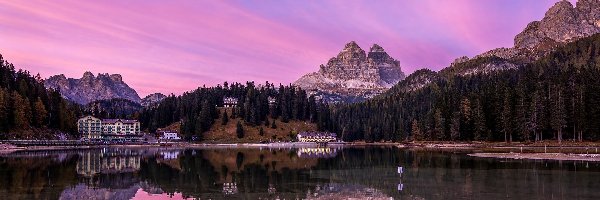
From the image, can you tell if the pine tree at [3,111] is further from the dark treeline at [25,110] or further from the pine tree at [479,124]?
the pine tree at [479,124]

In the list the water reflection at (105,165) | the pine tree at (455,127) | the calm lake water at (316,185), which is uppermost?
the pine tree at (455,127)

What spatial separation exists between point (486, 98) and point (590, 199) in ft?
424

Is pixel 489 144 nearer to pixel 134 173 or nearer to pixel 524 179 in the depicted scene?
pixel 524 179

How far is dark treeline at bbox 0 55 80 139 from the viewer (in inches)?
6284

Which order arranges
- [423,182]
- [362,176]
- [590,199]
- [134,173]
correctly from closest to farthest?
[590,199] < [423,182] < [362,176] < [134,173]

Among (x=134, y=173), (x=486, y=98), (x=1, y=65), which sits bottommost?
(x=134, y=173)

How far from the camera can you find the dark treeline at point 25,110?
160m

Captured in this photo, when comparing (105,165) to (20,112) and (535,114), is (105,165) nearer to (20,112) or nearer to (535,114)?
(20,112)

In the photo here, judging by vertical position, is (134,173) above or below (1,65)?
below

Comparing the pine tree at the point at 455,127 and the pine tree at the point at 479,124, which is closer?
the pine tree at the point at 479,124

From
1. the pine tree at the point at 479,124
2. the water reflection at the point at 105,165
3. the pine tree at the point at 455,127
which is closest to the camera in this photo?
the water reflection at the point at 105,165

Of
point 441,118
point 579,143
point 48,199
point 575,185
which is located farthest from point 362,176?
point 441,118

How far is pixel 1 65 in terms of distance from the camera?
198 meters

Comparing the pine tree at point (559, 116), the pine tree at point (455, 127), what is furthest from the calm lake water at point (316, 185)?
the pine tree at point (455, 127)
